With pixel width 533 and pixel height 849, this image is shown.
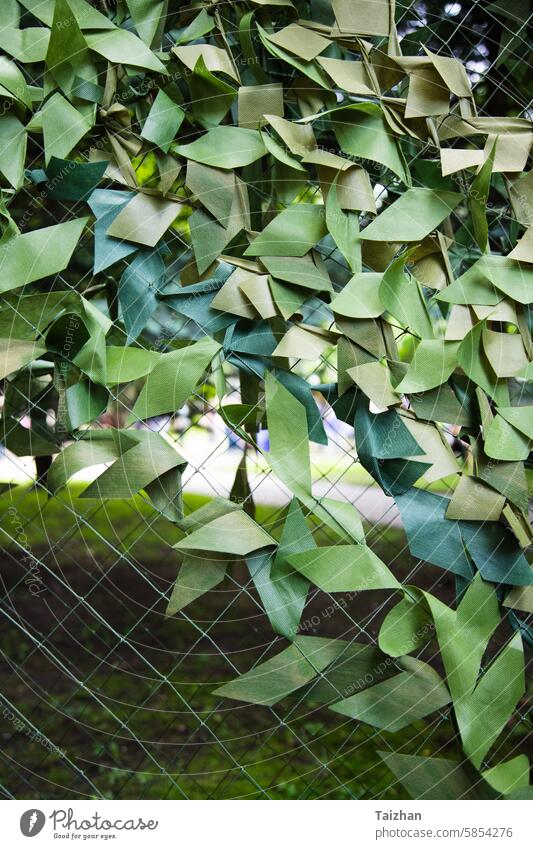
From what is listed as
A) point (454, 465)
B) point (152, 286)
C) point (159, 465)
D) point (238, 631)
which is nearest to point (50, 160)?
point (152, 286)

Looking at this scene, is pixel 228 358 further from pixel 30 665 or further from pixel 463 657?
pixel 30 665

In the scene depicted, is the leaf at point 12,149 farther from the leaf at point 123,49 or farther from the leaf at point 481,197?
the leaf at point 481,197

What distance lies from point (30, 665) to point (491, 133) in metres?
1.08

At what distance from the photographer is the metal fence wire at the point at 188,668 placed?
19.8 inches

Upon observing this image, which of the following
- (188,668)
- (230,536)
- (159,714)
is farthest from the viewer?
(188,668)

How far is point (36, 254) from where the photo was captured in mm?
442

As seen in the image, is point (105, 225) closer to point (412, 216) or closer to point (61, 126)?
point (61, 126)

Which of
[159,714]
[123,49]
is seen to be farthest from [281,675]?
[159,714]

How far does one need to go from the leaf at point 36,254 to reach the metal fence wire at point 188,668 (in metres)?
0.02

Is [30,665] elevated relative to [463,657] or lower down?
lower down

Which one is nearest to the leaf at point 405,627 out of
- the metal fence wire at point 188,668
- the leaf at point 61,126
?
the metal fence wire at point 188,668

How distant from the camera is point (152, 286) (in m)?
0.46

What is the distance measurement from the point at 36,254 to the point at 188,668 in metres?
0.85

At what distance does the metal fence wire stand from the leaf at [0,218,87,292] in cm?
2
